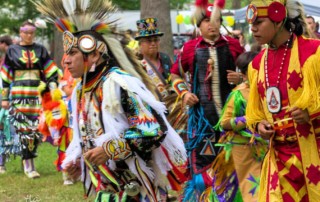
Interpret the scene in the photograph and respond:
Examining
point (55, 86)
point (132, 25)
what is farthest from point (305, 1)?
point (132, 25)

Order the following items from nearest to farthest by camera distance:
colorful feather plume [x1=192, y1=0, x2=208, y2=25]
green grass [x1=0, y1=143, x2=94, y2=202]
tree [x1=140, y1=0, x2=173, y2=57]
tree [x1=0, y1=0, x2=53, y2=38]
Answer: colorful feather plume [x1=192, y1=0, x2=208, y2=25]
green grass [x1=0, y1=143, x2=94, y2=202]
tree [x1=140, y1=0, x2=173, y2=57]
tree [x1=0, y1=0, x2=53, y2=38]

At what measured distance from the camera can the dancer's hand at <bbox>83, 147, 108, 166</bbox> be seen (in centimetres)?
394

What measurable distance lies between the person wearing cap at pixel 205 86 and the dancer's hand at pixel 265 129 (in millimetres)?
1848

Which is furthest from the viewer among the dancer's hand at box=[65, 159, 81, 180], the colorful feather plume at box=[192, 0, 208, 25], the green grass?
the green grass

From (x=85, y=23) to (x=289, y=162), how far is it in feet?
4.64

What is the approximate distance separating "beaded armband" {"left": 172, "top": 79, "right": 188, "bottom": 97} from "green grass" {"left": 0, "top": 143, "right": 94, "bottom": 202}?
68.2 inches

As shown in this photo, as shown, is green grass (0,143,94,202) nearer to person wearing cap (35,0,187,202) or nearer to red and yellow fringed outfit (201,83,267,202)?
red and yellow fringed outfit (201,83,267,202)

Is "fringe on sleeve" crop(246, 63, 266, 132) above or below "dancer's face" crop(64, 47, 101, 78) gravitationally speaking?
below

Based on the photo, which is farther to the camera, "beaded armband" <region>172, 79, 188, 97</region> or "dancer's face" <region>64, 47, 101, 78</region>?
"beaded armband" <region>172, 79, 188, 97</region>

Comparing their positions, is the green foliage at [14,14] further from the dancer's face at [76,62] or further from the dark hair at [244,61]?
the dancer's face at [76,62]

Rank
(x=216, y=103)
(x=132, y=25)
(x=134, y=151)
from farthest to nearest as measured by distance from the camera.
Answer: (x=132, y=25), (x=216, y=103), (x=134, y=151)

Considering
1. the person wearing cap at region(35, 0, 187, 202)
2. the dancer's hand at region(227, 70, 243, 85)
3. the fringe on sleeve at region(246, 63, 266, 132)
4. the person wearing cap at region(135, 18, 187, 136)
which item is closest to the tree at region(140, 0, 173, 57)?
the person wearing cap at region(135, 18, 187, 136)

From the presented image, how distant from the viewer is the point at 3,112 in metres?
10.1

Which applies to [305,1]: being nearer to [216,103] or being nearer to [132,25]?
[216,103]
